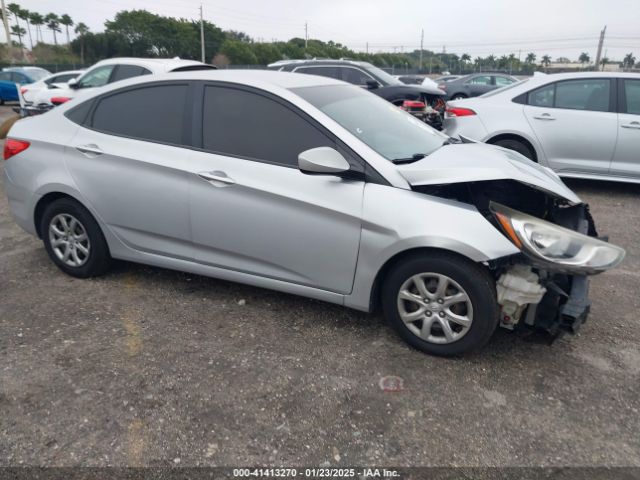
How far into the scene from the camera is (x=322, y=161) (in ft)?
9.86

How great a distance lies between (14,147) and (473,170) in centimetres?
361

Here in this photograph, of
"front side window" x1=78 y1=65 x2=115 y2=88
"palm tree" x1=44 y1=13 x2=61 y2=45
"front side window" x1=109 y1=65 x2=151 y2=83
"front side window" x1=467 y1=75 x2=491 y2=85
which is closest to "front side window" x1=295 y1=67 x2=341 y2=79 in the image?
"front side window" x1=109 y1=65 x2=151 y2=83

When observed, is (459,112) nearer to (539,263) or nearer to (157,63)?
(539,263)

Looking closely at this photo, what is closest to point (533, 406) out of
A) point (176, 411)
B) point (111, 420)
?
point (176, 411)

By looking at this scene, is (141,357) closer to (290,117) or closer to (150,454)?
(150,454)

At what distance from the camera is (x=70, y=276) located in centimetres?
423

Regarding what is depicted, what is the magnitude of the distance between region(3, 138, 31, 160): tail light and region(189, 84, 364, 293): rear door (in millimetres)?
1650

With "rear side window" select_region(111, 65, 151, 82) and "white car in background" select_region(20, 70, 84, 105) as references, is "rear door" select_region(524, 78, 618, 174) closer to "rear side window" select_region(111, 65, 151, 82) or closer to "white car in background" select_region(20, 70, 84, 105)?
"rear side window" select_region(111, 65, 151, 82)

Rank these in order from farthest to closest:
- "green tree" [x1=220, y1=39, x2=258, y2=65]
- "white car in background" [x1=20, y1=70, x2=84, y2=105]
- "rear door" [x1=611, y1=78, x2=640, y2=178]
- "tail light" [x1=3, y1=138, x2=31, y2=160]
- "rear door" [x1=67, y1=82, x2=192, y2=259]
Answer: "green tree" [x1=220, y1=39, x2=258, y2=65] < "white car in background" [x1=20, y1=70, x2=84, y2=105] < "rear door" [x1=611, y1=78, x2=640, y2=178] < "tail light" [x1=3, y1=138, x2=31, y2=160] < "rear door" [x1=67, y1=82, x2=192, y2=259]

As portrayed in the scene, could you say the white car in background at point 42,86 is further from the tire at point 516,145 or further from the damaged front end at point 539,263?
the damaged front end at point 539,263

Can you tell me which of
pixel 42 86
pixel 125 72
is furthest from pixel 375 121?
pixel 42 86

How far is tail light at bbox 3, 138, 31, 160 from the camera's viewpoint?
4172 millimetres

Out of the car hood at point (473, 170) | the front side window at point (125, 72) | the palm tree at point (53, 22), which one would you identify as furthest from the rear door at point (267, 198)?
the palm tree at point (53, 22)

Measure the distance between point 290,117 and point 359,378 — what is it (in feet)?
5.57
